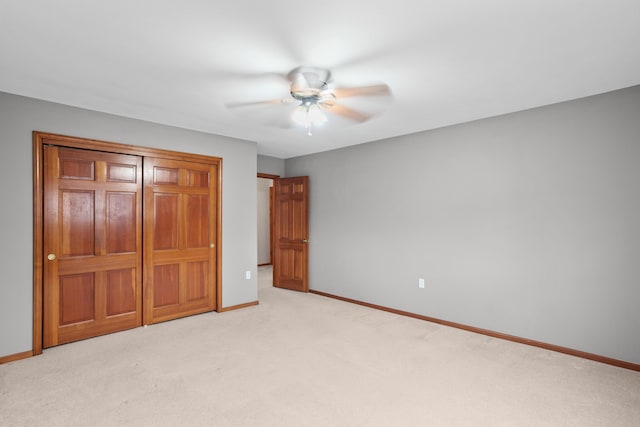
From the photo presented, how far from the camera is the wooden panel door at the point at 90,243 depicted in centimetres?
314

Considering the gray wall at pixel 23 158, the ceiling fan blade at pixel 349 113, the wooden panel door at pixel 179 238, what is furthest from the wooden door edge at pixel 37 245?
the ceiling fan blade at pixel 349 113

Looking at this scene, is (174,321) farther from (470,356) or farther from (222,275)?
(470,356)

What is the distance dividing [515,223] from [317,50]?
8.86ft

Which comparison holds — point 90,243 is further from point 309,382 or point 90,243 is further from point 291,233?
point 291,233

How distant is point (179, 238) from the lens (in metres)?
4.05

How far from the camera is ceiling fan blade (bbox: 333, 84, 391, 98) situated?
8.81ft

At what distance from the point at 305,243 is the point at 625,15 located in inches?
178

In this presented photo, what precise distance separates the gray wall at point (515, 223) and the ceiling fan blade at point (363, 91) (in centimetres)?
152

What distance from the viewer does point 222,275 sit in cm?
437

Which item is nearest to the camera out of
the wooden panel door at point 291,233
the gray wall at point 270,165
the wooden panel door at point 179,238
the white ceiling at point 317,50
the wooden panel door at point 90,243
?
the white ceiling at point 317,50

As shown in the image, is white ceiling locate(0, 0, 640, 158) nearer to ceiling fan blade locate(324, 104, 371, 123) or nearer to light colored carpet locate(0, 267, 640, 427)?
ceiling fan blade locate(324, 104, 371, 123)

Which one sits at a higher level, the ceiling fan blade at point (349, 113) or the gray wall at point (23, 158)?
the ceiling fan blade at point (349, 113)

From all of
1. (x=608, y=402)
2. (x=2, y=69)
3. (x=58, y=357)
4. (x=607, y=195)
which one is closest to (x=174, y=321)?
(x=58, y=357)

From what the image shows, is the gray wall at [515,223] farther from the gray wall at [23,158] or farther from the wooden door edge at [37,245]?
the wooden door edge at [37,245]
